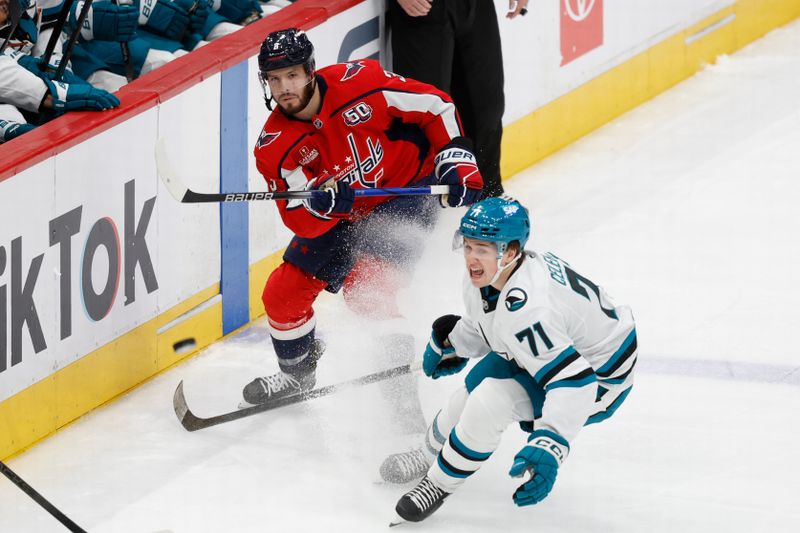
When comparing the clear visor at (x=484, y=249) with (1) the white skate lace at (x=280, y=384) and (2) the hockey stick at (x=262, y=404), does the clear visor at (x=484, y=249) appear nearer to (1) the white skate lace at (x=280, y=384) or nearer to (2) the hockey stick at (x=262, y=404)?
(2) the hockey stick at (x=262, y=404)

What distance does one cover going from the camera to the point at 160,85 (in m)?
4.45

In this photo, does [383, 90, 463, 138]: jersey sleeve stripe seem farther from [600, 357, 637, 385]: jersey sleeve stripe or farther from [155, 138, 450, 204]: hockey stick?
[600, 357, 637, 385]: jersey sleeve stripe

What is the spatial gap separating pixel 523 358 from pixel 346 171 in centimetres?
91

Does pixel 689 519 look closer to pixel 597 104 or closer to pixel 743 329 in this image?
pixel 743 329

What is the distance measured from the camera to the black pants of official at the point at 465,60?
5086 millimetres

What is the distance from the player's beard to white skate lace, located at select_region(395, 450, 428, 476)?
93 centimetres

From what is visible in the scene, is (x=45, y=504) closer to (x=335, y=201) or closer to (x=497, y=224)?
(x=335, y=201)

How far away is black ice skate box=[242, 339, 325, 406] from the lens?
14.3 feet

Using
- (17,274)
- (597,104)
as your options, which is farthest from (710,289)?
(17,274)

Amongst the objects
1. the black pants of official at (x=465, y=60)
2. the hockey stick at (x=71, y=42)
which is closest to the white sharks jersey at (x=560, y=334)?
the hockey stick at (x=71, y=42)

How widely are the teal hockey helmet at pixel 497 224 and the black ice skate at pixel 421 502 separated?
617mm

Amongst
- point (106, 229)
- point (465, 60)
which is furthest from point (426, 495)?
point (465, 60)

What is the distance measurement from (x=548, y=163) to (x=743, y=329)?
174cm

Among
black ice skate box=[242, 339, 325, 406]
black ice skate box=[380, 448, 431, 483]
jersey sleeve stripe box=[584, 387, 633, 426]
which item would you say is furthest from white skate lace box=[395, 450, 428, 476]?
black ice skate box=[242, 339, 325, 406]
